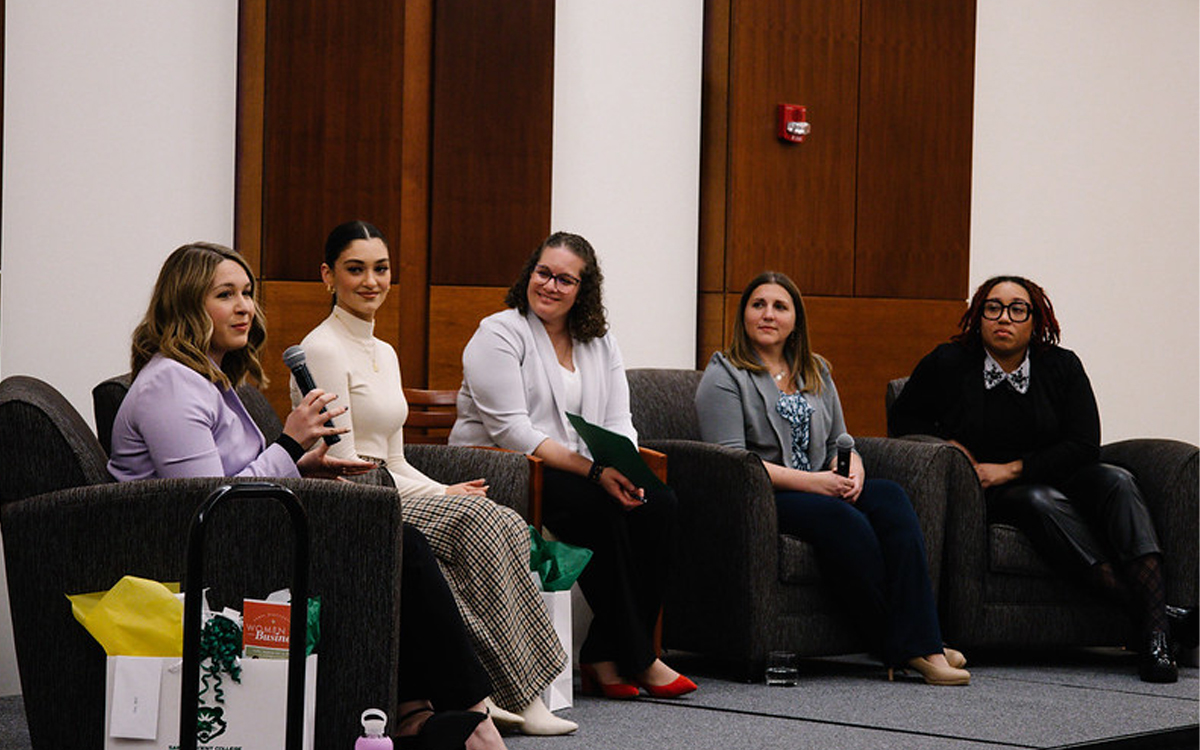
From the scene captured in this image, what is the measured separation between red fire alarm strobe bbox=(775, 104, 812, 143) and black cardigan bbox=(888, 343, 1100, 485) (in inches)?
46.8

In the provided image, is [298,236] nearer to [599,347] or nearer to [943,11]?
[599,347]

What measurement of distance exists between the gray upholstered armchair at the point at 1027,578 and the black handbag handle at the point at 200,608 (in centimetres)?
264

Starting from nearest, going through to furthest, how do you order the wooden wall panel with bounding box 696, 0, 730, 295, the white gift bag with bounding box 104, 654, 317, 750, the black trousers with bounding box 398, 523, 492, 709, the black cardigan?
the white gift bag with bounding box 104, 654, 317, 750, the black trousers with bounding box 398, 523, 492, 709, the black cardigan, the wooden wall panel with bounding box 696, 0, 730, 295

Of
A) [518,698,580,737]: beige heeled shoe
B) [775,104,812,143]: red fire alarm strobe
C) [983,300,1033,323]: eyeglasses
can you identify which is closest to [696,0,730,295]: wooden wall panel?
[775,104,812,143]: red fire alarm strobe

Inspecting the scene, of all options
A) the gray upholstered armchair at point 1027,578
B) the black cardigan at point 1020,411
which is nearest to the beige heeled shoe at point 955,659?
the gray upholstered armchair at point 1027,578

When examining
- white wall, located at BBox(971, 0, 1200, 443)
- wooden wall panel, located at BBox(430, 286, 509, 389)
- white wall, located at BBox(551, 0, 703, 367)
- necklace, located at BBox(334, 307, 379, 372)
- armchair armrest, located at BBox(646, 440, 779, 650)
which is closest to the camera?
necklace, located at BBox(334, 307, 379, 372)

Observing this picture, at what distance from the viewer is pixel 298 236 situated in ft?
15.3

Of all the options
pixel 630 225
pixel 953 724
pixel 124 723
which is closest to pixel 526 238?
pixel 630 225

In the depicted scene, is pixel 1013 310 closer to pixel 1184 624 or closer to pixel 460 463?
pixel 1184 624

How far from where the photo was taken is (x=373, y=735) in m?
2.86

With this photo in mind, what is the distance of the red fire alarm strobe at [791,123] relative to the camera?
6035 millimetres

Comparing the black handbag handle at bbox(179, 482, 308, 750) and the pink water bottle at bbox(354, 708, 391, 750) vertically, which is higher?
the black handbag handle at bbox(179, 482, 308, 750)

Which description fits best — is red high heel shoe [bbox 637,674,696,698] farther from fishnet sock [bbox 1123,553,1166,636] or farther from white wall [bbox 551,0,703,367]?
white wall [bbox 551,0,703,367]

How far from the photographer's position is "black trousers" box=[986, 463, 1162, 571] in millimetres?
4773
